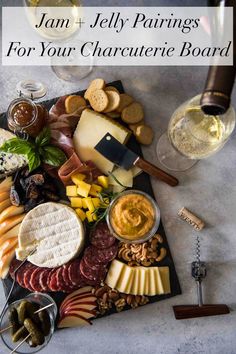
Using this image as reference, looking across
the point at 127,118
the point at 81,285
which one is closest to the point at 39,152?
the point at 127,118

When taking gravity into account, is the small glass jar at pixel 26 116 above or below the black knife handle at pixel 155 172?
above

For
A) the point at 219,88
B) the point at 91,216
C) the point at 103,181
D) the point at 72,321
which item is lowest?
the point at 72,321

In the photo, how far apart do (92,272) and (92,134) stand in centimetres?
45

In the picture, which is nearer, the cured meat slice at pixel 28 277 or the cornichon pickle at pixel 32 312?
the cornichon pickle at pixel 32 312

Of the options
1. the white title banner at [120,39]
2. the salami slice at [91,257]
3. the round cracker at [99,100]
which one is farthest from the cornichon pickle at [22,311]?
Result: the white title banner at [120,39]

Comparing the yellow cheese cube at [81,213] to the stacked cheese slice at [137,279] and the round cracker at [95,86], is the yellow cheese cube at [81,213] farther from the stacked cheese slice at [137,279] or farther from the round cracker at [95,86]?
the round cracker at [95,86]

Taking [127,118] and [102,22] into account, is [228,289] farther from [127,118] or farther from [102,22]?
[102,22]

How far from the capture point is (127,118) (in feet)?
5.77

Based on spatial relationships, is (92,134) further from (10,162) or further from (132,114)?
(10,162)

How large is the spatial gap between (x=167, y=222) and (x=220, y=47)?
611mm

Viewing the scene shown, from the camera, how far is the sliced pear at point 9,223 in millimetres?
1726

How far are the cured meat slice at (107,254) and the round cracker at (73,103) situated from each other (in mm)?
471

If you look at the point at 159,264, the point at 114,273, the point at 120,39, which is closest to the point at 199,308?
the point at 159,264

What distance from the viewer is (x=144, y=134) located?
1.75 meters
